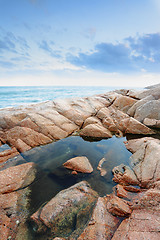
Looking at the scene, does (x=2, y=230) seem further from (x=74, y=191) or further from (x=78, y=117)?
(x=78, y=117)

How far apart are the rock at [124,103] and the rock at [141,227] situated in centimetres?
1436

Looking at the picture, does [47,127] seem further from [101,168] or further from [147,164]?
[147,164]

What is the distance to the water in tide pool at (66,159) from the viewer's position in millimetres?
5350

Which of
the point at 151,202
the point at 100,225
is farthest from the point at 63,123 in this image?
the point at 151,202

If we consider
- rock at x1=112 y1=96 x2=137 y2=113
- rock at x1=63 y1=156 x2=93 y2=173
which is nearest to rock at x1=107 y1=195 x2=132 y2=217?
rock at x1=63 y1=156 x2=93 y2=173

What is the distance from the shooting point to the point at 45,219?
3.85 meters

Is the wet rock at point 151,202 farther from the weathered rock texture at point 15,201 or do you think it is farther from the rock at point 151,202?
the weathered rock texture at point 15,201

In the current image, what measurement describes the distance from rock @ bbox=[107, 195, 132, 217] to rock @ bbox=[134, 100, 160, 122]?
11132 millimetres

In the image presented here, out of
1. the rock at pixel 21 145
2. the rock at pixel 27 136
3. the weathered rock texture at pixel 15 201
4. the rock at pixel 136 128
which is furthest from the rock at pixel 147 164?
the rock at pixel 21 145

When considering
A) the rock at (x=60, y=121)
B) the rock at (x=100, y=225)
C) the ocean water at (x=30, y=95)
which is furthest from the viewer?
the ocean water at (x=30, y=95)

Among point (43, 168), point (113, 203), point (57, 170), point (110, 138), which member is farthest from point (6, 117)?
point (113, 203)

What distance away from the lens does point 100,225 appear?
3.46 metres

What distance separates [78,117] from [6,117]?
7.43 metres

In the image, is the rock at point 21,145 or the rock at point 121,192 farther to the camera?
the rock at point 21,145
